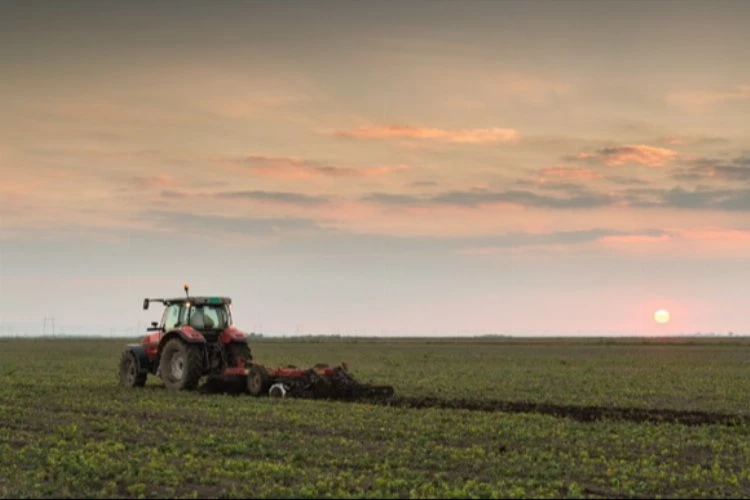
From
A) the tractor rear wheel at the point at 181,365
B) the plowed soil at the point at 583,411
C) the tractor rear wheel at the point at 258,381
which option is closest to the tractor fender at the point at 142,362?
the tractor rear wheel at the point at 181,365

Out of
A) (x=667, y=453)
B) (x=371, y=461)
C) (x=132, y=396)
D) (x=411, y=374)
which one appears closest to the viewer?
(x=371, y=461)

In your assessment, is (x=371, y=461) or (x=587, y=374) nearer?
(x=371, y=461)

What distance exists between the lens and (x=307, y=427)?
910 inches

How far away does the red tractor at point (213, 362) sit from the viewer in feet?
102

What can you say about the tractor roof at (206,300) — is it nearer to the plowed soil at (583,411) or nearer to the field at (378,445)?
A: the field at (378,445)

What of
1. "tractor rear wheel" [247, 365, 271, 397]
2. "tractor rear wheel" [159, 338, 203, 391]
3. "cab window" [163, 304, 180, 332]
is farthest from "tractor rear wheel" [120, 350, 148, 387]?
"tractor rear wheel" [247, 365, 271, 397]

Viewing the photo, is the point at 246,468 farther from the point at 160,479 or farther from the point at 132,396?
the point at 132,396

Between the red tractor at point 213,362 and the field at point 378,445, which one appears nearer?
the field at point 378,445

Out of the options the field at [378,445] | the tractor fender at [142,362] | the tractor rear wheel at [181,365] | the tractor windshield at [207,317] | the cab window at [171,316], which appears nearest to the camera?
the field at [378,445]

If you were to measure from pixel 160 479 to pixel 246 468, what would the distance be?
1679 millimetres

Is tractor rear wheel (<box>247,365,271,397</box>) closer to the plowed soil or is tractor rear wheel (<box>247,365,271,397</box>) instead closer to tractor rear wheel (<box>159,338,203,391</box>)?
tractor rear wheel (<box>159,338,203,391</box>)

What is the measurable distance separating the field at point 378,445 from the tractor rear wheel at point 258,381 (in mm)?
926

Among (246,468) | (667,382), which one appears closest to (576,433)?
(246,468)

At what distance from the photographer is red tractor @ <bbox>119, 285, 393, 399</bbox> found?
31.0 meters
